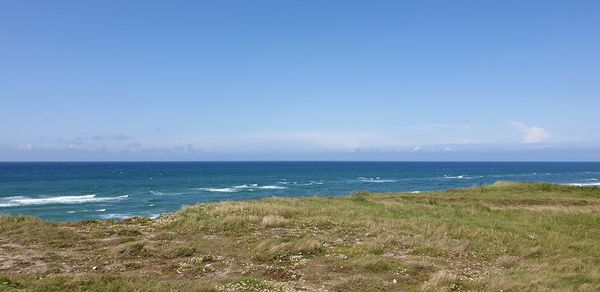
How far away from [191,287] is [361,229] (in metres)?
14.3

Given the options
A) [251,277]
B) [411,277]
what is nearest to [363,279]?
[411,277]

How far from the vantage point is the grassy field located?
663 inches

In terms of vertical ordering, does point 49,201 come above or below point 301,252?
below

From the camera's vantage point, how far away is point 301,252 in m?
21.8

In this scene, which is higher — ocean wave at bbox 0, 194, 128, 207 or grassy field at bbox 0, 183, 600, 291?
grassy field at bbox 0, 183, 600, 291

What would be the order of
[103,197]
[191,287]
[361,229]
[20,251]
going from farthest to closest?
[103,197] < [361,229] < [20,251] < [191,287]

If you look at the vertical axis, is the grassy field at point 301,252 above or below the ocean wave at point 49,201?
above

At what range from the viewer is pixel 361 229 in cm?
2822

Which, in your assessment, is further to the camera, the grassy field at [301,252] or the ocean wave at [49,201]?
the ocean wave at [49,201]

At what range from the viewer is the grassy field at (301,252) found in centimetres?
1684

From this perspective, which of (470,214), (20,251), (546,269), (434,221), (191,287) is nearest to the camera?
(191,287)

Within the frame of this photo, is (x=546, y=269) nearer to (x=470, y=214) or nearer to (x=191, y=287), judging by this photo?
(x=191, y=287)

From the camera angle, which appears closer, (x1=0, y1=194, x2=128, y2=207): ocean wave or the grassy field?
the grassy field

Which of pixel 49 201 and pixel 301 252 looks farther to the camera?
pixel 49 201
